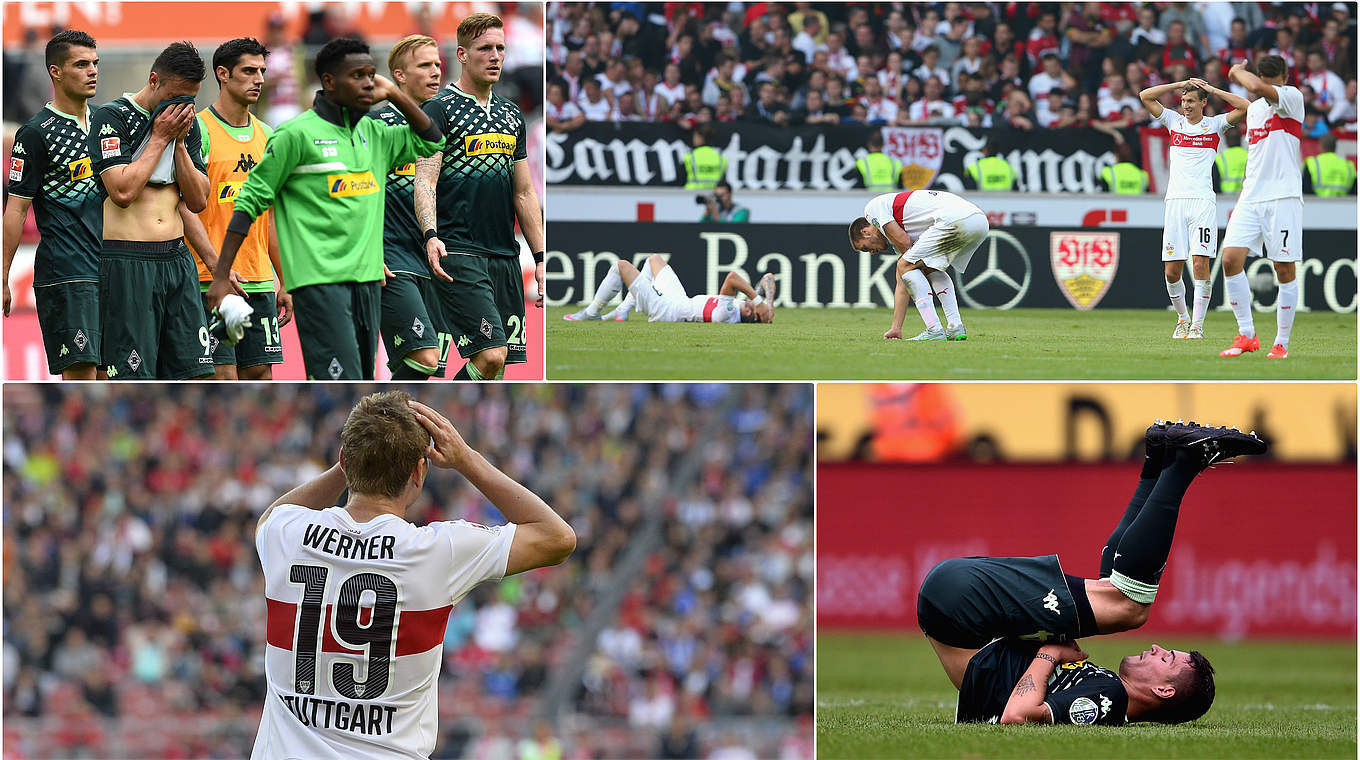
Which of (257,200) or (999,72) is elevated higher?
(999,72)

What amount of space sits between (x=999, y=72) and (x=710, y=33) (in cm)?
338

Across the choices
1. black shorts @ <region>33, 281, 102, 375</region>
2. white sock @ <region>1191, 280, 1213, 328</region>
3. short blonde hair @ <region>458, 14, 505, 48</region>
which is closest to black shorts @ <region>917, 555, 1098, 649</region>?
short blonde hair @ <region>458, 14, 505, 48</region>

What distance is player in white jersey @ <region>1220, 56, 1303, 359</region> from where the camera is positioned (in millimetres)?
9148

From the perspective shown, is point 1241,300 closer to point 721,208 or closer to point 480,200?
point 721,208

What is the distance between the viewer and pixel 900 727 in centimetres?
630

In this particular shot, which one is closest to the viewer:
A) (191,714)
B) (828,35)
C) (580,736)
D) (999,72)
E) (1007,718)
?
(1007,718)

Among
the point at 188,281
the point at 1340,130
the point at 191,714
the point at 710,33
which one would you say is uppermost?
the point at 710,33

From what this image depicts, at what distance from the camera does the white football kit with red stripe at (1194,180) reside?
955 cm

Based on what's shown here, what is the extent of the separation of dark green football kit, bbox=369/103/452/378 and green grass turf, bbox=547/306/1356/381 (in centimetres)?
174

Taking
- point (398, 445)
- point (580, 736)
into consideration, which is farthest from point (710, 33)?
point (398, 445)

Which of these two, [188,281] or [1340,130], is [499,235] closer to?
[188,281]

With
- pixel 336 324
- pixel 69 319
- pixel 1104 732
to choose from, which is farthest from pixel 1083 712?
pixel 69 319

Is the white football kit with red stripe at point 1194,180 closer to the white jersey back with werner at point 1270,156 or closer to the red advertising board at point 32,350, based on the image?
the white jersey back with werner at point 1270,156

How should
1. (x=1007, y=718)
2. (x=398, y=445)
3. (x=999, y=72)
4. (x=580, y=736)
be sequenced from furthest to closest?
(x=999, y=72) < (x=580, y=736) < (x=1007, y=718) < (x=398, y=445)
